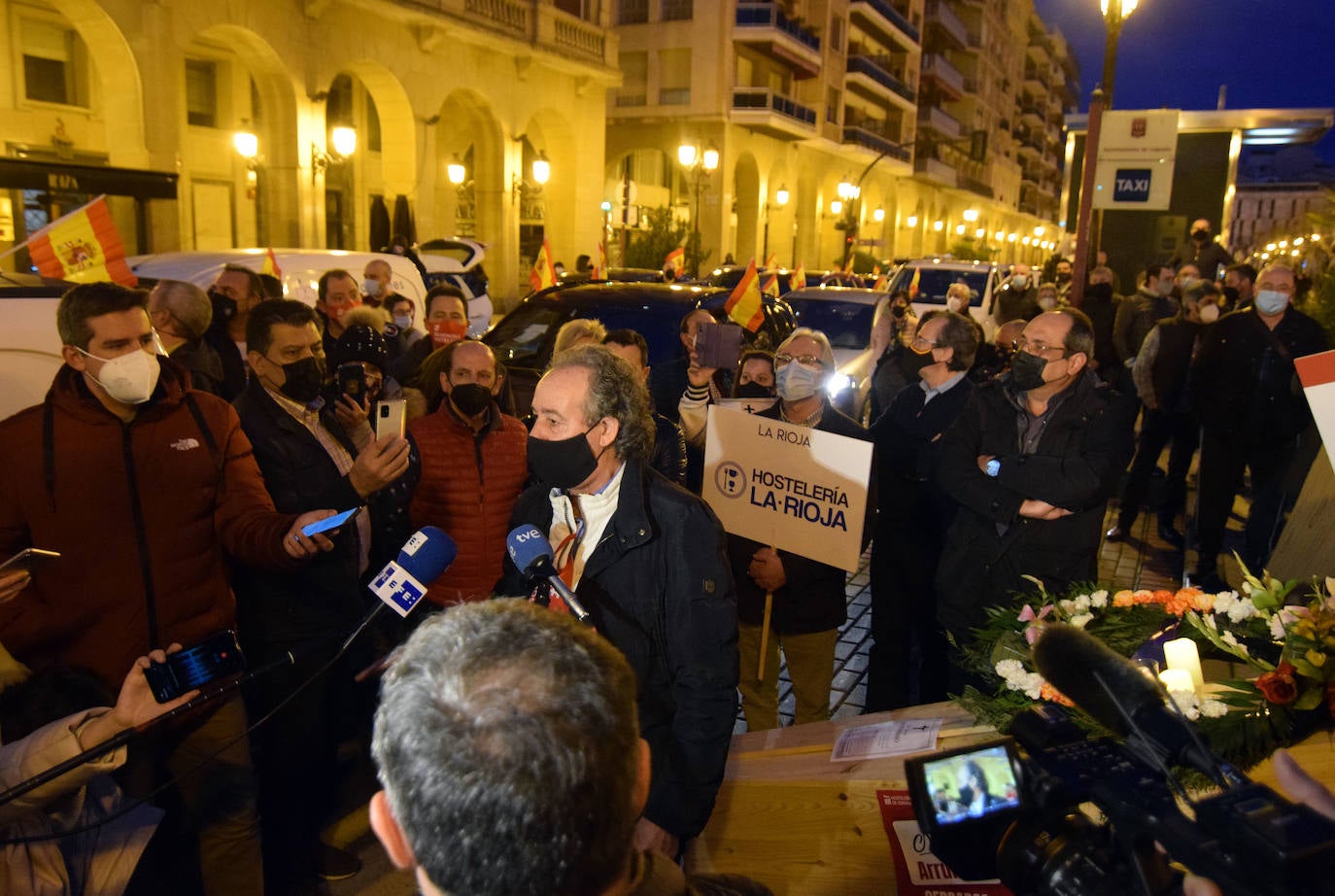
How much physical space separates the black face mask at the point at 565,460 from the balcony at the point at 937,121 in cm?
6196

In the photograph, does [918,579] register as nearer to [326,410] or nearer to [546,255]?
[326,410]

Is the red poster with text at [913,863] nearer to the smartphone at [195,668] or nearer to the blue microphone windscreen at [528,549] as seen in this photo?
the blue microphone windscreen at [528,549]

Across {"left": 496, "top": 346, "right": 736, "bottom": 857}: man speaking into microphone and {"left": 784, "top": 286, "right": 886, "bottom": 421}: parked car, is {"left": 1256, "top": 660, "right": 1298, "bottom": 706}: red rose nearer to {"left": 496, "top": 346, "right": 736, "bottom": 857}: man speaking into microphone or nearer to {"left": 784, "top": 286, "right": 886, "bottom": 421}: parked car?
{"left": 496, "top": 346, "right": 736, "bottom": 857}: man speaking into microphone

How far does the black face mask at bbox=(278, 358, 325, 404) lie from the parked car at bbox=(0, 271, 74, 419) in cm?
123

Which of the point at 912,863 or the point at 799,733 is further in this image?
the point at 799,733

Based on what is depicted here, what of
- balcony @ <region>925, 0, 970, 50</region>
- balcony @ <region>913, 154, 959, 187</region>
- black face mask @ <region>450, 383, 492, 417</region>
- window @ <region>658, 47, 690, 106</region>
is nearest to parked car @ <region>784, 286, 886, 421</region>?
black face mask @ <region>450, 383, 492, 417</region>

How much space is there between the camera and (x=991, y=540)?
4109 mm

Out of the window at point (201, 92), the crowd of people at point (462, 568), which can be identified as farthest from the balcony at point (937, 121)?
the crowd of people at point (462, 568)

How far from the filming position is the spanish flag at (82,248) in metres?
6.19

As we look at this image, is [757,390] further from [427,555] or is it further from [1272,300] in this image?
[1272,300]

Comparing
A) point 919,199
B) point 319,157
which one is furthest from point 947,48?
point 319,157

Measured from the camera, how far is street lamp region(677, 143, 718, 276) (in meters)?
26.9

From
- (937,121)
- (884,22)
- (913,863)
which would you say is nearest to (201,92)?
(913,863)

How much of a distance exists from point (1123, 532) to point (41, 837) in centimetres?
803
